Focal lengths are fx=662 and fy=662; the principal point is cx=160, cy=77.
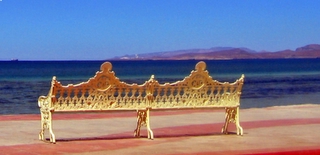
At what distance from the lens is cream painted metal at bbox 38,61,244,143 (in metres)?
12.0

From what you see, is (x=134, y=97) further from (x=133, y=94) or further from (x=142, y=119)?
(x=142, y=119)

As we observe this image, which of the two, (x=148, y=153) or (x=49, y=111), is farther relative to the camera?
(x=49, y=111)

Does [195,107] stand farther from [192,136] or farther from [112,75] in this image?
[112,75]

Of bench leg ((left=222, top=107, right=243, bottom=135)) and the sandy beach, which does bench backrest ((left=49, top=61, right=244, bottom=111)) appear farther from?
the sandy beach

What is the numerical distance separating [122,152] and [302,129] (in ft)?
17.2

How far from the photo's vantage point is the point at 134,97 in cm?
1263

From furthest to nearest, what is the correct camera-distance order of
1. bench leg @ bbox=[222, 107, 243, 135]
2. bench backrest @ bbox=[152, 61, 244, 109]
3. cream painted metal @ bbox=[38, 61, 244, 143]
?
bench leg @ bbox=[222, 107, 243, 135] → bench backrest @ bbox=[152, 61, 244, 109] → cream painted metal @ bbox=[38, 61, 244, 143]

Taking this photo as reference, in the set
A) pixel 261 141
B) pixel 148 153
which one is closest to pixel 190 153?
pixel 148 153

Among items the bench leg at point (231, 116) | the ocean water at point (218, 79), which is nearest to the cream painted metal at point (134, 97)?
the bench leg at point (231, 116)

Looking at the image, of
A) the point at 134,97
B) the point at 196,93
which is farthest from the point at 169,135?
the point at 134,97

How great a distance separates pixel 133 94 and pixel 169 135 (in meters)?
1.33

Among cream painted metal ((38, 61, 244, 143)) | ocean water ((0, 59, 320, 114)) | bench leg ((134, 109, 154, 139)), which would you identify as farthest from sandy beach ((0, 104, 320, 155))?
ocean water ((0, 59, 320, 114))

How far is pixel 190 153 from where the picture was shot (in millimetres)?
10789

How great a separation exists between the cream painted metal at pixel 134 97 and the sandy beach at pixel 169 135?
0.53m
